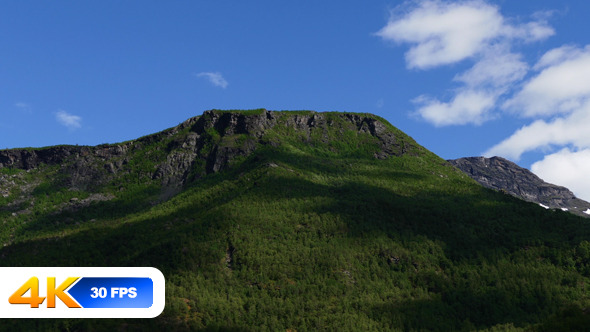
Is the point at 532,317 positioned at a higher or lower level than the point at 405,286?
lower

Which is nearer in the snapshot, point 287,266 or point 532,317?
point 532,317

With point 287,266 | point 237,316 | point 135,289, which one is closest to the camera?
point 135,289

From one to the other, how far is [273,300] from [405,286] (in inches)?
2127

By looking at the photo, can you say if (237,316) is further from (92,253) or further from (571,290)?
(571,290)

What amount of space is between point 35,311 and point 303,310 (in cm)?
11468

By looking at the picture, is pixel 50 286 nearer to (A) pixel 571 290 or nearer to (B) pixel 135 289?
(B) pixel 135 289

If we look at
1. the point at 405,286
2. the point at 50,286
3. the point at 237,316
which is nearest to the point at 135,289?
the point at 50,286

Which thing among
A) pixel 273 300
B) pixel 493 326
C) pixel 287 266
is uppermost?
pixel 287 266

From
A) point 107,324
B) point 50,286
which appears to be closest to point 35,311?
point 50,286

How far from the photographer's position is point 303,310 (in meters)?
163

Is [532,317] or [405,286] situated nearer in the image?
[532,317]

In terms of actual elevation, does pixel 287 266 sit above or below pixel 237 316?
above

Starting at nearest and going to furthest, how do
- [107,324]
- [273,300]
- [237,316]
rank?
[107,324]
[237,316]
[273,300]

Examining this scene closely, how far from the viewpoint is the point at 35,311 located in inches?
2266
